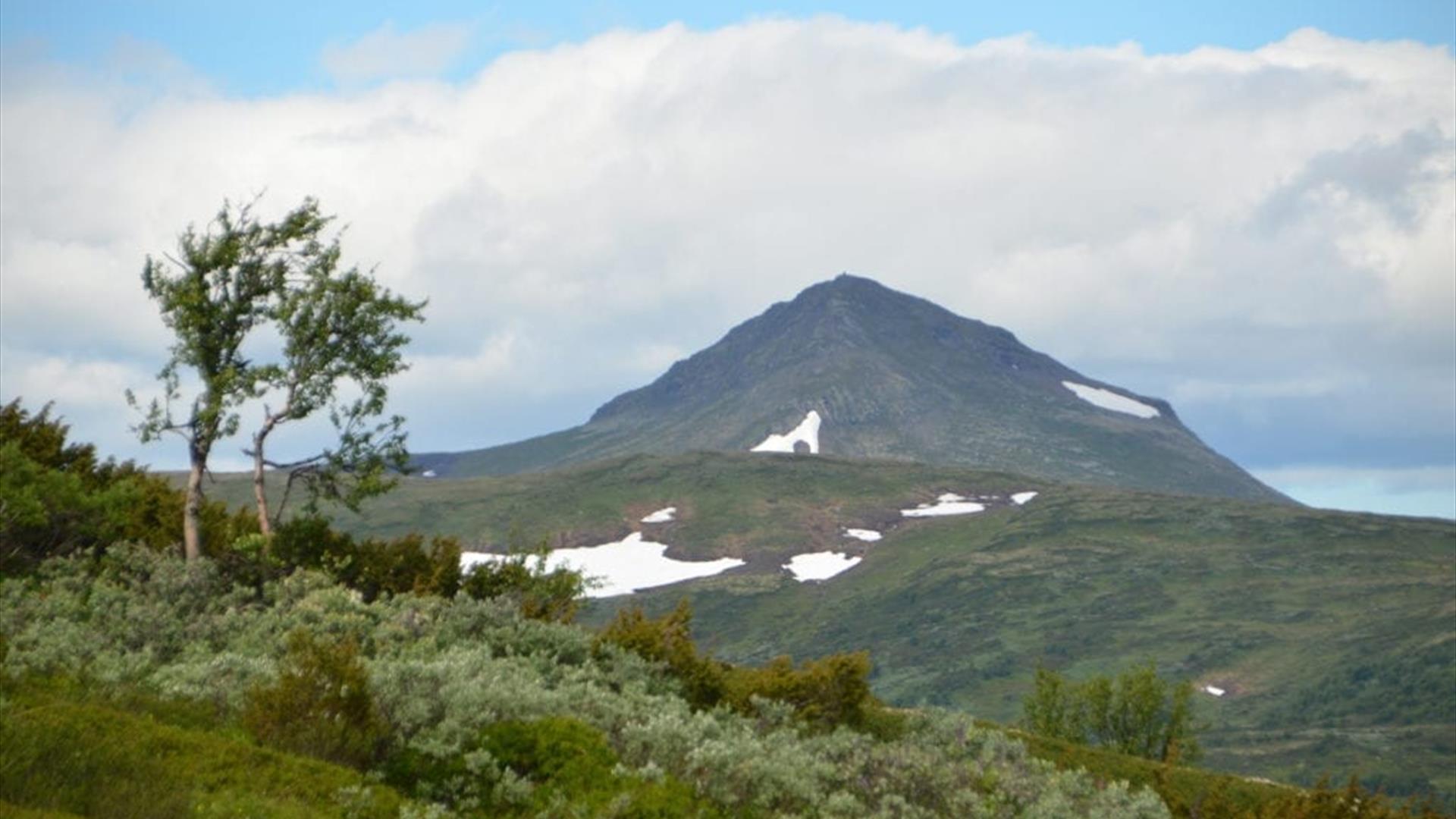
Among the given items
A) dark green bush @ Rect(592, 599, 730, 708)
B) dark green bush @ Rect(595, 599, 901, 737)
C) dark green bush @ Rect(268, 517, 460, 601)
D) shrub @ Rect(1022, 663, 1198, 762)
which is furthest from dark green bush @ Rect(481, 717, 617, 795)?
shrub @ Rect(1022, 663, 1198, 762)

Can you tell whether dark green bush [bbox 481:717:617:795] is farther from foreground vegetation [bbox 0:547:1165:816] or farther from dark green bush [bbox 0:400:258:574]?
dark green bush [bbox 0:400:258:574]

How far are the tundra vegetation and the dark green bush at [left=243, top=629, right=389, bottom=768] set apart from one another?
1.1 inches

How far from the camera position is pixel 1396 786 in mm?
140875

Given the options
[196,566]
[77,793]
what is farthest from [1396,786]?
[77,793]

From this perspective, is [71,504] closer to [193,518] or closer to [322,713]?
[193,518]

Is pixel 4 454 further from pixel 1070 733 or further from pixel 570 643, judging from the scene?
pixel 1070 733

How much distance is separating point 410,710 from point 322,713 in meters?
1.10

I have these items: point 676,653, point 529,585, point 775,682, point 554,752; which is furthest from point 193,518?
point 554,752

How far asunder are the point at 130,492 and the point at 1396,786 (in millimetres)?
137236

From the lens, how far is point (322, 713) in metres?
15.9

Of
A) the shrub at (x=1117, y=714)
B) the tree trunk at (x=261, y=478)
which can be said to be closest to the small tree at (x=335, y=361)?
the tree trunk at (x=261, y=478)

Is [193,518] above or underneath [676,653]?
above

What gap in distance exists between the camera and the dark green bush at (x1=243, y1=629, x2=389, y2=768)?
15.7 m

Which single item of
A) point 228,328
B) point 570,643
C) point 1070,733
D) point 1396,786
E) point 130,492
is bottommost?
point 1396,786
